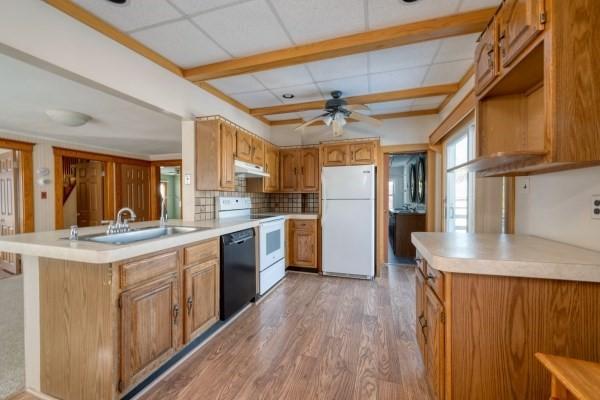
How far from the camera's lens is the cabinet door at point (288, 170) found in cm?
426

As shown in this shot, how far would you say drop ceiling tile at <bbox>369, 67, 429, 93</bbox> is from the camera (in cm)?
266

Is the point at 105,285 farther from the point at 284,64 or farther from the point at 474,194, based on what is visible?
the point at 474,194

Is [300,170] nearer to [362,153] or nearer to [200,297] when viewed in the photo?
[362,153]

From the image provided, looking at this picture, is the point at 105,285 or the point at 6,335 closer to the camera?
the point at 105,285

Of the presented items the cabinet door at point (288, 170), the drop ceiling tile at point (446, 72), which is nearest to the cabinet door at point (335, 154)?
the cabinet door at point (288, 170)

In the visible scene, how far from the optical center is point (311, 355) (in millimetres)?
1940

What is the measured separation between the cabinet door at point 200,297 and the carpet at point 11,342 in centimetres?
99

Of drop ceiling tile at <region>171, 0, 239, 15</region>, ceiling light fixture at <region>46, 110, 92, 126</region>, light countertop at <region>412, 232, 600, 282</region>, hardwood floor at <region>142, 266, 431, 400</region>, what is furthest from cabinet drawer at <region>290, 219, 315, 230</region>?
ceiling light fixture at <region>46, 110, 92, 126</region>

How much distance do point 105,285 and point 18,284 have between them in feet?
11.6

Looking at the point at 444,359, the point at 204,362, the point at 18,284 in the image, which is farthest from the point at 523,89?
the point at 18,284

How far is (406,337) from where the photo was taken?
2.19 m

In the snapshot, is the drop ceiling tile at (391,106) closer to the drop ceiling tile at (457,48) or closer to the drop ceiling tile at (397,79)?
the drop ceiling tile at (397,79)

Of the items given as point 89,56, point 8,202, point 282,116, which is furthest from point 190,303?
point 8,202

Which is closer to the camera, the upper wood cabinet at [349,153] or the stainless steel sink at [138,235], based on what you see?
the stainless steel sink at [138,235]
